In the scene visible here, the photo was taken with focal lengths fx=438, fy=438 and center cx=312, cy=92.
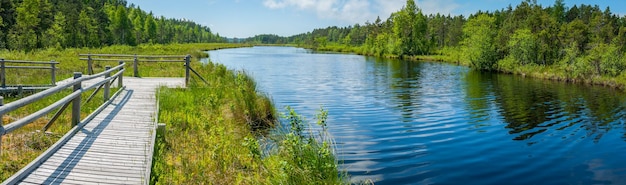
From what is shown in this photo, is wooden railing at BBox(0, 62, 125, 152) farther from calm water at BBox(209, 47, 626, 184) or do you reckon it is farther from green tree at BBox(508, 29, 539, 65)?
green tree at BBox(508, 29, 539, 65)

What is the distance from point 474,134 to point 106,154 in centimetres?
1094

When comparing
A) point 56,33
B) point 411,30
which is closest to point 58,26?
point 56,33

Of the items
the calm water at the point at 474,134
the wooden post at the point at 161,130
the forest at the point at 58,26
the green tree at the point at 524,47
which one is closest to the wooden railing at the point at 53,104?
the wooden post at the point at 161,130

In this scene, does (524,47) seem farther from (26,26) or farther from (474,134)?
(26,26)

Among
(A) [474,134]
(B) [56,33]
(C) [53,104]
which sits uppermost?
(B) [56,33]

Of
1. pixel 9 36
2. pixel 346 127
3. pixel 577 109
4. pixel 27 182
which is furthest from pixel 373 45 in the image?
pixel 27 182

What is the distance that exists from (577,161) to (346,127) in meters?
6.67

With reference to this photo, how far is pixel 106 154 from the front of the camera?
306 inches

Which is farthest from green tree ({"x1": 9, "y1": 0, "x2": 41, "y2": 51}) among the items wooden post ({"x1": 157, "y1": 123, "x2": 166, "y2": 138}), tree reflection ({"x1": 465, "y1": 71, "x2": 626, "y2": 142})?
wooden post ({"x1": 157, "y1": 123, "x2": 166, "y2": 138})

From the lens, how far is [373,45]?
93.7m

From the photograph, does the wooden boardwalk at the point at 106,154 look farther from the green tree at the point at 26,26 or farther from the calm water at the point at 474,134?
the green tree at the point at 26,26

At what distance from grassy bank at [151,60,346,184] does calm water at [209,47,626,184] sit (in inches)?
74.1

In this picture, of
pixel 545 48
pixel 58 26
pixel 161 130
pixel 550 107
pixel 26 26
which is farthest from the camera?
pixel 58 26

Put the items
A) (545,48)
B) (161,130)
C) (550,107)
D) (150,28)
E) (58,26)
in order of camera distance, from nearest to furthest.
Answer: (161,130), (550,107), (545,48), (58,26), (150,28)
